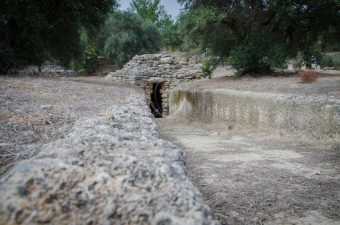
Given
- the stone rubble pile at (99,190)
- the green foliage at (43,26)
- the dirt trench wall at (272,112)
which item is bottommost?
the dirt trench wall at (272,112)

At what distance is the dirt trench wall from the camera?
19.1ft

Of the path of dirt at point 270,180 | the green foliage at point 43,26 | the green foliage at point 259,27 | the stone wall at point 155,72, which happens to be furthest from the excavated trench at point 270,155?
the stone wall at point 155,72

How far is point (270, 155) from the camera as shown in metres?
5.25

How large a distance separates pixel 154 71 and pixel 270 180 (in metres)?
13.1

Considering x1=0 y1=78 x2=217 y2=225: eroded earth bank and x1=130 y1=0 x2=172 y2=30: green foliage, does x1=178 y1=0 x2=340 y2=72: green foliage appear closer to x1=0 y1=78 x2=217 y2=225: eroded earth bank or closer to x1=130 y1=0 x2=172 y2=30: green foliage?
x1=0 y1=78 x2=217 y2=225: eroded earth bank

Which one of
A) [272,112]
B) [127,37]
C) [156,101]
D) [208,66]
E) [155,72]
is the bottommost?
[156,101]

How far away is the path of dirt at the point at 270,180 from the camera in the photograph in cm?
301

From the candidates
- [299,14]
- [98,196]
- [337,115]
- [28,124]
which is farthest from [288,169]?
[299,14]

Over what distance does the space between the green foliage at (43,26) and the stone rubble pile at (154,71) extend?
4.00 m

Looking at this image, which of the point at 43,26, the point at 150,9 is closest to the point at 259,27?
the point at 43,26

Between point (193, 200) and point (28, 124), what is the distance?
1737mm

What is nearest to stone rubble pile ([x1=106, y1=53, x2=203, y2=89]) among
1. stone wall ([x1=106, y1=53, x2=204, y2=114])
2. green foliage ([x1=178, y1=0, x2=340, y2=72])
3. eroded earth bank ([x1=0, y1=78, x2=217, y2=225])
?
stone wall ([x1=106, y1=53, x2=204, y2=114])

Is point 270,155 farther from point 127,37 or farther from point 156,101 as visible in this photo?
point 127,37

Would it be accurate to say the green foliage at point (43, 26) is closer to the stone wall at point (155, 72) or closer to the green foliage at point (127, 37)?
the stone wall at point (155, 72)
